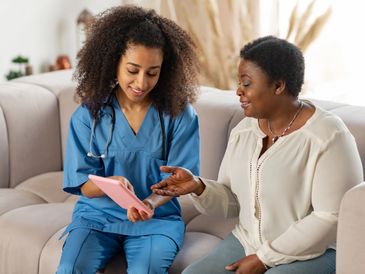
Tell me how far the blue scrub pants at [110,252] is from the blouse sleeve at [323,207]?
0.29 m

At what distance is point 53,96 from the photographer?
2.99 m

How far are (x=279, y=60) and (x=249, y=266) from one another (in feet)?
1.76

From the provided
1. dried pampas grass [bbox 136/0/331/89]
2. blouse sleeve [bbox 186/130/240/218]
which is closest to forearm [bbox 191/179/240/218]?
blouse sleeve [bbox 186/130/240/218]

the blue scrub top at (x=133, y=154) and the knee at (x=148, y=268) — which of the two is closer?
the knee at (x=148, y=268)

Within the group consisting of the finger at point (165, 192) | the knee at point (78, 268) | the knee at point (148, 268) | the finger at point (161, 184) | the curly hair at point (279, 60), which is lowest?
the knee at point (78, 268)

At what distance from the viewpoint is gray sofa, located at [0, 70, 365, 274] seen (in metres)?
2.12

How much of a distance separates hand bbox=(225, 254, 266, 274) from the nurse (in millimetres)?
259

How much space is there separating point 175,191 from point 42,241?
0.52 meters

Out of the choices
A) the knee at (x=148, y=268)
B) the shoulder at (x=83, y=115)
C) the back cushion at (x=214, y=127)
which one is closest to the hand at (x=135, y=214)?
the knee at (x=148, y=268)

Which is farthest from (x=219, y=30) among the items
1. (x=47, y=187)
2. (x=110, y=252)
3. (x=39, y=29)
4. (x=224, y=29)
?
(x=110, y=252)

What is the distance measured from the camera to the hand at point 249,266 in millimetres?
1935

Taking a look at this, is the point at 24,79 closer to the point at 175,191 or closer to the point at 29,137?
the point at 29,137

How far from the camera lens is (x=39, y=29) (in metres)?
4.45

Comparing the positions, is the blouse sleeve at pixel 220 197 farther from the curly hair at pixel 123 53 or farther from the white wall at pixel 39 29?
the white wall at pixel 39 29
